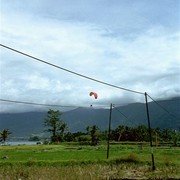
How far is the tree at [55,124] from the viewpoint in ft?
311

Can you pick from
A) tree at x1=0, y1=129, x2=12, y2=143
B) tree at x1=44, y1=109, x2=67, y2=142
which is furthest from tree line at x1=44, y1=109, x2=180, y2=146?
tree at x1=0, y1=129, x2=12, y2=143

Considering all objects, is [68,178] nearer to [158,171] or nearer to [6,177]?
[6,177]

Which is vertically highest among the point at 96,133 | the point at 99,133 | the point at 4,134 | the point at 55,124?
the point at 55,124

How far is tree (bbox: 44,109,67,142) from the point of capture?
9481cm

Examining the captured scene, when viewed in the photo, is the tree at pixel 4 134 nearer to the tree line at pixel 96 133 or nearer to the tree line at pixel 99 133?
the tree line at pixel 96 133

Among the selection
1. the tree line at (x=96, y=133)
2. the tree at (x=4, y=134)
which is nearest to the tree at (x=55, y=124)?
the tree line at (x=96, y=133)

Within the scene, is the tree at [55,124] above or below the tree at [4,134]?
above

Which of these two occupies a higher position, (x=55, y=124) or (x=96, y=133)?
(x=55, y=124)

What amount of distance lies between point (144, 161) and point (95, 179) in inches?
443

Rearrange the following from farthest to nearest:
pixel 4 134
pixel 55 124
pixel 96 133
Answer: pixel 4 134 < pixel 55 124 < pixel 96 133

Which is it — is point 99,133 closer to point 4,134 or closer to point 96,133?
point 96,133

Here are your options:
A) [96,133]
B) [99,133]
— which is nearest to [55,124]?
[99,133]

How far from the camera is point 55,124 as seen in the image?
96.9 m

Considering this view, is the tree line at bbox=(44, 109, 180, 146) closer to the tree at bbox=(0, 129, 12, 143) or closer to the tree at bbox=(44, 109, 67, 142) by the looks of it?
the tree at bbox=(44, 109, 67, 142)
